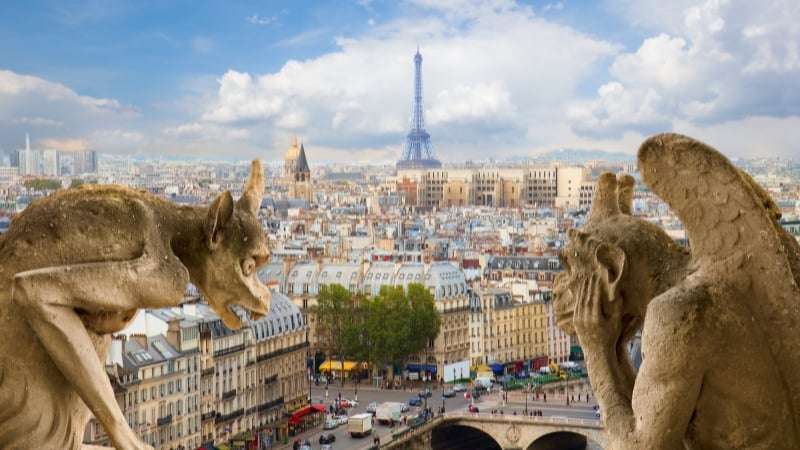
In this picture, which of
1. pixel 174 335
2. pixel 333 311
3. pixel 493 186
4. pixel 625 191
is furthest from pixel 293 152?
pixel 625 191

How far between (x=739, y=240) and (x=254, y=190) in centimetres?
104

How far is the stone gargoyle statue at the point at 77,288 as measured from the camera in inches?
104

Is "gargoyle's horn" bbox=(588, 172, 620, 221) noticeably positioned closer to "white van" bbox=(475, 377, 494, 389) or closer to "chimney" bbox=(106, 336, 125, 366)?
"chimney" bbox=(106, 336, 125, 366)

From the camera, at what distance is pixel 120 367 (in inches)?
875

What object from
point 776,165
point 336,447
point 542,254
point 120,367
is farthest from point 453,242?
point 120,367

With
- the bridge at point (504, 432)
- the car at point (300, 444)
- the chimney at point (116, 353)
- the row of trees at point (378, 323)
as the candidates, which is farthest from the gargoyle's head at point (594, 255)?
the row of trees at point (378, 323)

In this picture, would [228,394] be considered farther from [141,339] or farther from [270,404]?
[141,339]

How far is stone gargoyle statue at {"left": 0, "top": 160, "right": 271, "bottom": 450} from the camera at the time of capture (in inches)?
104

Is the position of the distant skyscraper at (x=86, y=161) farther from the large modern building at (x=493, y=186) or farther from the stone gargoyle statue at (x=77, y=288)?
the stone gargoyle statue at (x=77, y=288)

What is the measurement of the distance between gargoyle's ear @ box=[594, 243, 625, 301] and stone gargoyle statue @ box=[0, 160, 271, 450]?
72 cm

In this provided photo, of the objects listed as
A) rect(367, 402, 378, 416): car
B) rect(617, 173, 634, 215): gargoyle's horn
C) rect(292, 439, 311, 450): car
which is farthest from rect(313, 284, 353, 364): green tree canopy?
rect(617, 173, 634, 215): gargoyle's horn

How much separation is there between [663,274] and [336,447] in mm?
27277

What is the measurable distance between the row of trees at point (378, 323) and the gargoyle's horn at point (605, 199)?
113 ft

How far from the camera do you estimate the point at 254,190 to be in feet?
9.74
